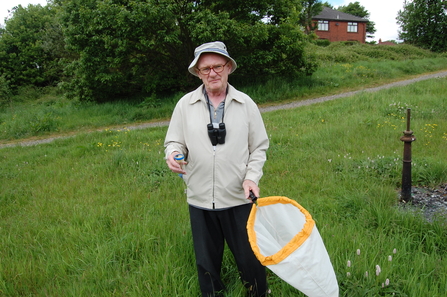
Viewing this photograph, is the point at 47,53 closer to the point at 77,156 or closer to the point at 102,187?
the point at 77,156

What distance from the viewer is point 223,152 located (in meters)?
2.17

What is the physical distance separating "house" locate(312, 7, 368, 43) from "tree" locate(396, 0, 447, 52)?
841 cm

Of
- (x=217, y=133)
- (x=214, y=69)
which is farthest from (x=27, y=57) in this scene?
(x=217, y=133)

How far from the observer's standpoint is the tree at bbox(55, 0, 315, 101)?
1173 centimetres

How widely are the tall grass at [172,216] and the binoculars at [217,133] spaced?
3.57 ft

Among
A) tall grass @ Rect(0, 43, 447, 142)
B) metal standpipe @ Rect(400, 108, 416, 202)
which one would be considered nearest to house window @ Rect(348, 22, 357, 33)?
tall grass @ Rect(0, 43, 447, 142)

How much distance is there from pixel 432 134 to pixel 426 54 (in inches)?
1084

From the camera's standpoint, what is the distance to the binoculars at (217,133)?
2.14 m

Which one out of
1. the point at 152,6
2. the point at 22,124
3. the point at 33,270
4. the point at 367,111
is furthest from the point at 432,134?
the point at 22,124

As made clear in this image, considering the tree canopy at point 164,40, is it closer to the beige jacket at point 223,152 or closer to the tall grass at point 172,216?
the tall grass at point 172,216

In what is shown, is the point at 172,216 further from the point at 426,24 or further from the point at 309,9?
the point at 426,24

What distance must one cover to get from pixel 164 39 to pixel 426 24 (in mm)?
36348

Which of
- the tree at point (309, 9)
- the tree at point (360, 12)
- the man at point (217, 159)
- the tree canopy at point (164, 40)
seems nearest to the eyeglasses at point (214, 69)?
the man at point (217, 159)

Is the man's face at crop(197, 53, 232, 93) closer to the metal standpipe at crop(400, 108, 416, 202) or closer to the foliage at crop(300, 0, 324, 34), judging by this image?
the metal standpipe at crop(400, 108, 416, 202)
